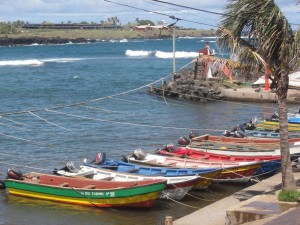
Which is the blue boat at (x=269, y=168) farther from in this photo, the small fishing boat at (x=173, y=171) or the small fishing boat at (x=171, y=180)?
the small fishing boat at (x=171, y=180)

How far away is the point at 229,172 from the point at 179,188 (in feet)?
9.16

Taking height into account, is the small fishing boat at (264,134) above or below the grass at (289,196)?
below

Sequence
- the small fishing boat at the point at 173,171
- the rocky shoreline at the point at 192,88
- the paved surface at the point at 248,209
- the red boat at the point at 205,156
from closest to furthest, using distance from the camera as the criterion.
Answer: the paved surface at the point at 248,209, the small fishing boat at the point at 173,171, the red boat at the point at 205,156, the rocky shoreline at the point at 192,88

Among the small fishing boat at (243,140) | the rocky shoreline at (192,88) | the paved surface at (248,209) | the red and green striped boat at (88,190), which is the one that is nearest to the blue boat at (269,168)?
the small fishing boat at (243,140)

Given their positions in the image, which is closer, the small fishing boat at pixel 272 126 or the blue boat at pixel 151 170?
the blue boat at pixel 151 170

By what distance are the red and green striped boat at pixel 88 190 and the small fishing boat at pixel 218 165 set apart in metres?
3.77

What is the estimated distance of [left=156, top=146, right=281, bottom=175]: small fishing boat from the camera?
27.6m

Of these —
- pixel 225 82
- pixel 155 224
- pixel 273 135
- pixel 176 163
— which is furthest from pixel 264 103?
pixel 155 224

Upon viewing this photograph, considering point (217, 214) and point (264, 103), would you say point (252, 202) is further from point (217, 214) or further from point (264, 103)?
point (264, 103)

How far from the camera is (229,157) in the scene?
94.2 feet

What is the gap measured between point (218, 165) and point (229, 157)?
204cm

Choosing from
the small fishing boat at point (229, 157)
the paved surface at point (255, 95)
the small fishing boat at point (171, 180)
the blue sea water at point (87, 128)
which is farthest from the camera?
the paved surface at point (255, 95)

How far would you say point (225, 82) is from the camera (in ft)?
193

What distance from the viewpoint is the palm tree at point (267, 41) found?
18891 millimetres
